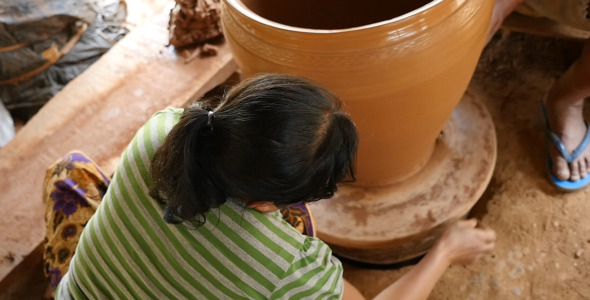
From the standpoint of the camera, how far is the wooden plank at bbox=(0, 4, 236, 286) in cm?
161

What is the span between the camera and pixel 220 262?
89 centimetres

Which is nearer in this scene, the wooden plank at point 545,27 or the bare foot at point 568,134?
the bare foot at point 568,134

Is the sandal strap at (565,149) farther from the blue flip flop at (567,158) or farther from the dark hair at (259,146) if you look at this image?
the dark hair at (259,146)

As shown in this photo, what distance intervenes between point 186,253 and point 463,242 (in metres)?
0.68

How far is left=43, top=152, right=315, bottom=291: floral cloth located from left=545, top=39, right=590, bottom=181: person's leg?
923 millimetres

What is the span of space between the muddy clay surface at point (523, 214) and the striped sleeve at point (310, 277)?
740 millimetres

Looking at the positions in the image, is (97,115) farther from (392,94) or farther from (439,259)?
(439,259)

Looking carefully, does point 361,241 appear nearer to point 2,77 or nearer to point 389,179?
point 389,179

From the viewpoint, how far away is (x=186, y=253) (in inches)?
35.7

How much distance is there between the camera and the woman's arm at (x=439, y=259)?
1.20 meters

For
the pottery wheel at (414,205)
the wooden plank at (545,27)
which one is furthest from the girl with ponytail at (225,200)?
the wooden plank at (545,27)

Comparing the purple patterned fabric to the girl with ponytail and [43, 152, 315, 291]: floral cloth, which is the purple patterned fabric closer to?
[43, 152, 315, 291]: floral cloth

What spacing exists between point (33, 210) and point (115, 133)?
→ 1.13 feet

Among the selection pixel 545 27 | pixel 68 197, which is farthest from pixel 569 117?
pixel 68 197
